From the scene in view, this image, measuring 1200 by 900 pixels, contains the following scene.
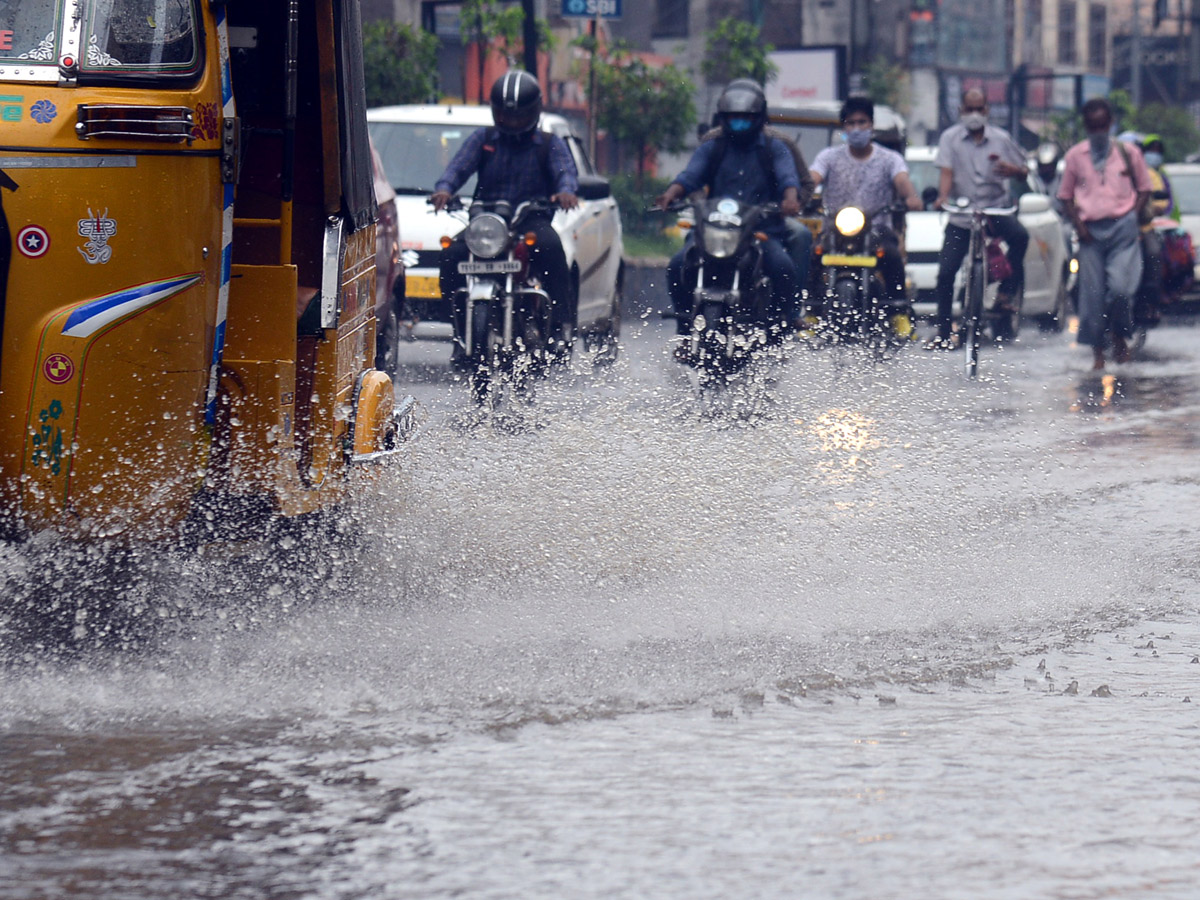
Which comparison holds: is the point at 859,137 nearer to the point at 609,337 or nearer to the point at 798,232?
the point at 798,232

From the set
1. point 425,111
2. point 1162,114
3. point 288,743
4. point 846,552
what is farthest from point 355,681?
point 1162,114

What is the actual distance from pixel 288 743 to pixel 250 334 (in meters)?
2.02

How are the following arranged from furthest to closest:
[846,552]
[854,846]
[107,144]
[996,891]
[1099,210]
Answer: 1. [1099,210]
2. [846,552]
3. [107,144]
4. [854,846]
5. [996,891]

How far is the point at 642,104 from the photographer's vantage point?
33.7 m

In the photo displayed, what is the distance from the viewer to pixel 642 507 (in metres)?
6.74

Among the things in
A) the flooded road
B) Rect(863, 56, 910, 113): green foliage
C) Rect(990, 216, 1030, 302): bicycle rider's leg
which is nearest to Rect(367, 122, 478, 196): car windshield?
Rect(990, 216, 1030, 302): bicycle rider's leg

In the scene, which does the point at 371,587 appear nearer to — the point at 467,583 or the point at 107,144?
the point at 467,583

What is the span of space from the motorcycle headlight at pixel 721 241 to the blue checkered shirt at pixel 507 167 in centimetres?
82

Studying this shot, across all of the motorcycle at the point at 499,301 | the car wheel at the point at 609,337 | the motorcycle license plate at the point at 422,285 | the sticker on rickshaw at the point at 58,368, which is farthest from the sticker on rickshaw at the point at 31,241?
the motorcycle license plate at the point at 422,285

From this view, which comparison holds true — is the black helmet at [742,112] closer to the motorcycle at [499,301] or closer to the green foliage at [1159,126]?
the motorcycle at [499,301]

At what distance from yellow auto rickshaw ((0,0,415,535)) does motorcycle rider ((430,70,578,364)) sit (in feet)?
14.2

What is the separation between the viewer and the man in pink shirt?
13469mm

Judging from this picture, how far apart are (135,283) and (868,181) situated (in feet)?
29.2

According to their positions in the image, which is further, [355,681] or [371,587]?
[371,587]
